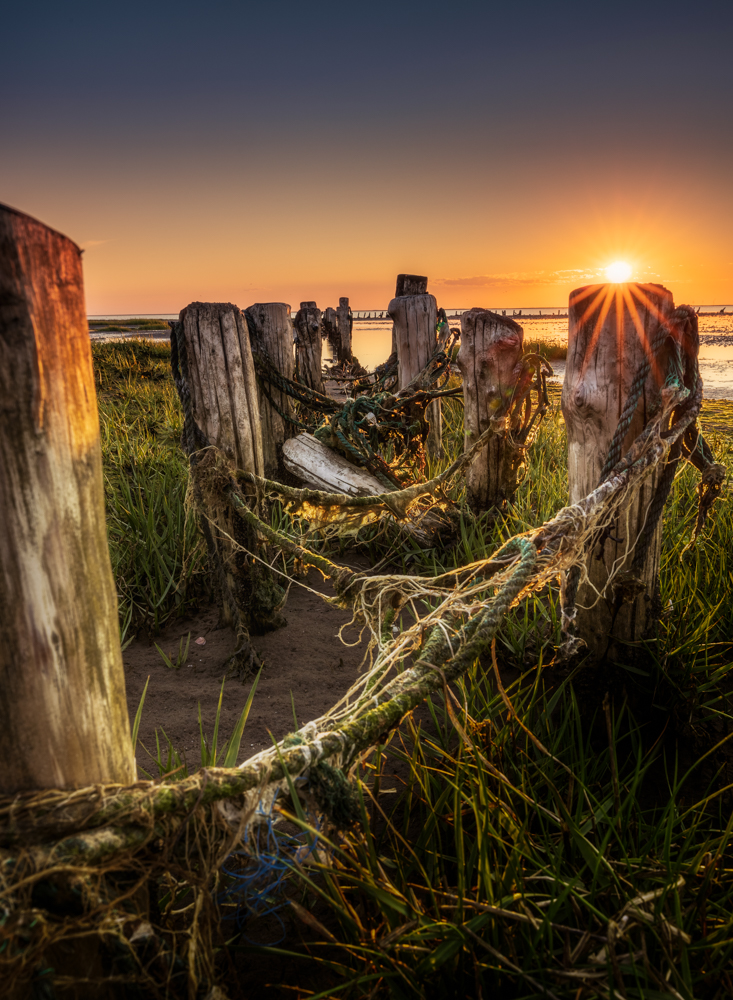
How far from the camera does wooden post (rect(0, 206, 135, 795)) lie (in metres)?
0.79

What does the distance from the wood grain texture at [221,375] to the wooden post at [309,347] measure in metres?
2.24

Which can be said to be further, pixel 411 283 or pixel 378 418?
pixel 411 283

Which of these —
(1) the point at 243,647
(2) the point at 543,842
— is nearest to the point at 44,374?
(2) the point at 543,842

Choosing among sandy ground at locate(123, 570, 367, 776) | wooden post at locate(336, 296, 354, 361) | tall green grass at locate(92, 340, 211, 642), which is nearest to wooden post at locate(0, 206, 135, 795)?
sandy ground at locate(123, 570, 367, 776)

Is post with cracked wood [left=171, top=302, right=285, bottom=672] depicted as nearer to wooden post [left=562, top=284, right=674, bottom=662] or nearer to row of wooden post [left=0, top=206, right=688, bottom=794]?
wooden post [left=562, top=284, right=674, bottom=662]

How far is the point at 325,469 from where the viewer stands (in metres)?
4.04

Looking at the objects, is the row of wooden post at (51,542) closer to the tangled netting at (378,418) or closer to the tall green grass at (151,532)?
the tall green grass at (151,532)

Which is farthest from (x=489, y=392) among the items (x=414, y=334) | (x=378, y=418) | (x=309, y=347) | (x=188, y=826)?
(x=188, y=826)

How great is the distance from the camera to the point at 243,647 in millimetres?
2799

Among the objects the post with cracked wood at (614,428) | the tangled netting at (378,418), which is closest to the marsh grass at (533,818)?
the post with cracked wood at (614,428)

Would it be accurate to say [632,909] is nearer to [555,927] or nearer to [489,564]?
[555,927]

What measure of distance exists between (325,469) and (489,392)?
4.11 feet

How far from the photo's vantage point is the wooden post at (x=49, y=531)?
794mm

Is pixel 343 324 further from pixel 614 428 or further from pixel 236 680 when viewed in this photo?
pixel 614 428
